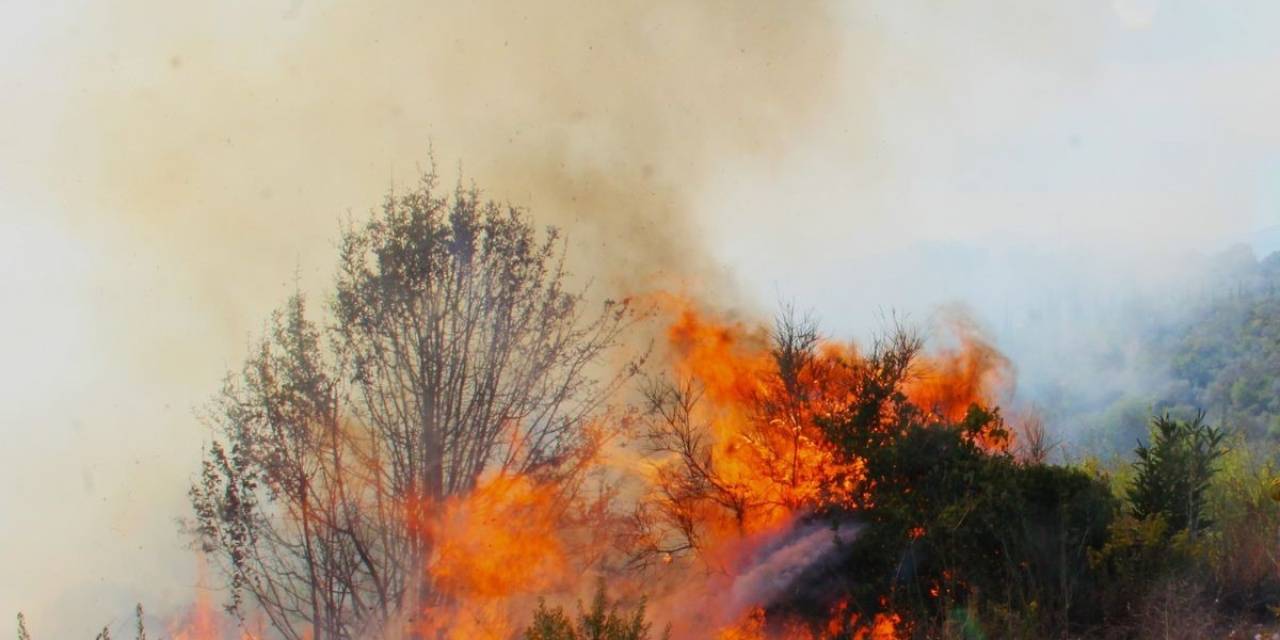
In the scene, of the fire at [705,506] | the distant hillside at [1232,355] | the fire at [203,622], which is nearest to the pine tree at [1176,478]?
the fire at [705,506]

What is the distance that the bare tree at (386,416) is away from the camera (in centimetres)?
1259

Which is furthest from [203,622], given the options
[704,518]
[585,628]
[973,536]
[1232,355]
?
[1232,355]

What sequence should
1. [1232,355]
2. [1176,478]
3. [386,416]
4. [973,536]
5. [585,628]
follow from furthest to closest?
[1232,355] < [386,416] < [1176,478] < [973,536] < [585,628]

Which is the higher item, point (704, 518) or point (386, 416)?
point (386, 416)

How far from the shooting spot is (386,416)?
13109 millimetres

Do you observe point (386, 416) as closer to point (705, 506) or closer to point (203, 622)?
point (705, 506)

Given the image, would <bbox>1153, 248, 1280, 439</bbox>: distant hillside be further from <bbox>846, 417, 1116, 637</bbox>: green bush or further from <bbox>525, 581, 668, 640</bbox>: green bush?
<bbox>525, 581, 668, 640</bbox>: green bush

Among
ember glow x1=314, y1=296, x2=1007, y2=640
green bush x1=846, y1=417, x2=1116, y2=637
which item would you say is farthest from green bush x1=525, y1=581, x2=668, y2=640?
ember glow x1=314, y1=296, x2=1007, y2=640

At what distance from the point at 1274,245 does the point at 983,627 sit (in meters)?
56.7

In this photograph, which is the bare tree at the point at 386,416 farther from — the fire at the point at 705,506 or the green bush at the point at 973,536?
the green bush at the point at 973,536

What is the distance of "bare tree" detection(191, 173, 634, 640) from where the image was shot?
41.3 feet

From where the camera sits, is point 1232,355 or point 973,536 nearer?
point 973,536

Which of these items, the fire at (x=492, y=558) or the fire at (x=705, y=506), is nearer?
the fire at (x=705, y=506)

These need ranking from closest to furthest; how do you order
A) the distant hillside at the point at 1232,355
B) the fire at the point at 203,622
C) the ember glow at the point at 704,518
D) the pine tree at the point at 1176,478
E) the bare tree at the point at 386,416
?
the pine tree at the point at 1176,478, the ember glow at the point at 704,518, the bare tree at the point at 386,416, the fire at the point at 203,622, the distant hillside at the point at 1232,355
